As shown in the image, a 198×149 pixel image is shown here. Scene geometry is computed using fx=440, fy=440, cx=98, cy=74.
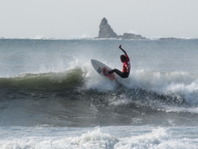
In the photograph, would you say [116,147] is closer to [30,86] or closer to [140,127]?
[140,127]

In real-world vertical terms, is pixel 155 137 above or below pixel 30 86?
below

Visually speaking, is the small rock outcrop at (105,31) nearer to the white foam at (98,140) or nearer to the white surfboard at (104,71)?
the white surfboard at (104,71)

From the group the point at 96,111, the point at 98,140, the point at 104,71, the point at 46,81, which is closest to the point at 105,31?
the point at 46,81

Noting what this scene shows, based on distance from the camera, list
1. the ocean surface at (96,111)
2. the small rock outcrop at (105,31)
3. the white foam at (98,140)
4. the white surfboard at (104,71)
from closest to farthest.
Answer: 1. the white foam at (98,140)
2. the ocean surface at (96,111)
3. the white surfboard at (104,71)
4. the small rock outcrop at (105,31)

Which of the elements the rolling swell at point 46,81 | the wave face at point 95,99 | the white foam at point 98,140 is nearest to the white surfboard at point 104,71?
the wave face at point 95,99

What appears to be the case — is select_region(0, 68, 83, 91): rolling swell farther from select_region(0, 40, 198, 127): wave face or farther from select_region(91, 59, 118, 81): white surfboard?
select_region(91, 59, 118, 81): white surfboard

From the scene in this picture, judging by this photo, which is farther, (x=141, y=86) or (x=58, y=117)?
(x=141, y=86)

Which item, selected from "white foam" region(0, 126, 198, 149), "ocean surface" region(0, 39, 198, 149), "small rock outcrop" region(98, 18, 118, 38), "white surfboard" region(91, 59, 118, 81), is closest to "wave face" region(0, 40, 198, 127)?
"ocean surface" region(0, 39, 198, 149)

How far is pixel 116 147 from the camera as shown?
9719 millimetres

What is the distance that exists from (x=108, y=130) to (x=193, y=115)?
13.3ft

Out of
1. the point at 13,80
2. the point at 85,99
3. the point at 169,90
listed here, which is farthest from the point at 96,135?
the point at 13,80

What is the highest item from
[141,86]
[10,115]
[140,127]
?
[141,86]

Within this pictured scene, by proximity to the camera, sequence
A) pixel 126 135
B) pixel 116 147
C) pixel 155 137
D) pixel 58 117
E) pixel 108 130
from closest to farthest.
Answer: pixel 116 147 → pixel 155 137 → pixel 126 135 → pixel 108 130 → pixel 58 117

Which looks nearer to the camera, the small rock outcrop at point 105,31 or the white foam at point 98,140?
the white foam at point 98,140
